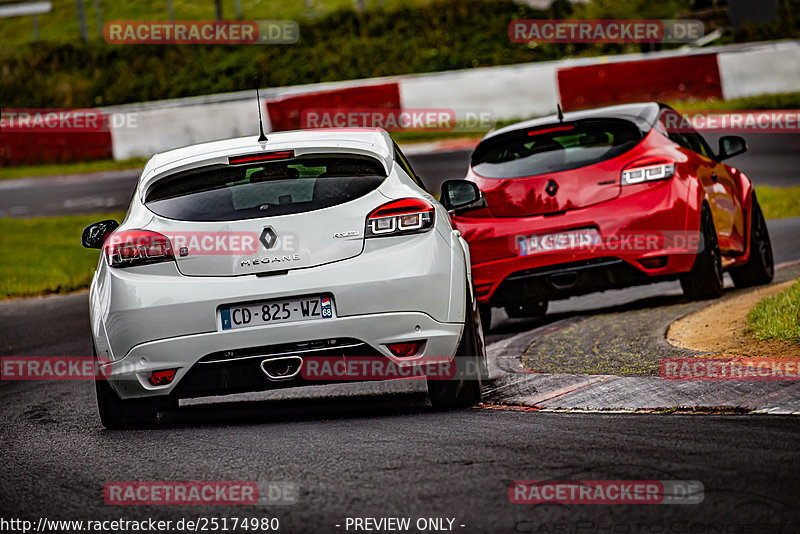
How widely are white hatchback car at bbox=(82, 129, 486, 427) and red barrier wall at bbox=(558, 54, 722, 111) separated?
61.9ft

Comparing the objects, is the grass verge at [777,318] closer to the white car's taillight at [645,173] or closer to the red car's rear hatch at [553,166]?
the white car's taillight at [645,173]

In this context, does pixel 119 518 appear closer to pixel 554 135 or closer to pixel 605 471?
pixel 605 471

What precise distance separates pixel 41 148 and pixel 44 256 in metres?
12.7

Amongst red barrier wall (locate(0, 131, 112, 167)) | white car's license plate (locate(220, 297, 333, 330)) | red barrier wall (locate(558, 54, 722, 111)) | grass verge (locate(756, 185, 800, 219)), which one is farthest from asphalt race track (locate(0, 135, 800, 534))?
red barrier wall (locate(0, 131, 112, 167))

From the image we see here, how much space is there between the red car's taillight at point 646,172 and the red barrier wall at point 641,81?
15719mm

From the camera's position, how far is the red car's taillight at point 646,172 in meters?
A: 9.77

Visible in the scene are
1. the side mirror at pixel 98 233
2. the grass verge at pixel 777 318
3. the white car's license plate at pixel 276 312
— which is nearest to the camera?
the white car's license plate at pixel 276 312

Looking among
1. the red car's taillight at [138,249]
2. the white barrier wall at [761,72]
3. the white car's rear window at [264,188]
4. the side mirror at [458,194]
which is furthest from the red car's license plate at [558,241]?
the white barrier wall at [761,72]

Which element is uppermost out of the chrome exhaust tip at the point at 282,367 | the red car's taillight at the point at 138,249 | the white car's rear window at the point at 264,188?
the white car's rear window at the point at 264,188

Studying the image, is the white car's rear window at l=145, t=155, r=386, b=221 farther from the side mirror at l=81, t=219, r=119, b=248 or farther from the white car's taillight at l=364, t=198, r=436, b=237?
the side mirror at l=81, t=219, r=119, b=248

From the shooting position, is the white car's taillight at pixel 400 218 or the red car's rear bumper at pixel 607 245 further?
the red car's rear bumper at pixel 607 245

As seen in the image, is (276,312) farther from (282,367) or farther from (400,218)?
(400,218)

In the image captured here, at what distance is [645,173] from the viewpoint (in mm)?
9773

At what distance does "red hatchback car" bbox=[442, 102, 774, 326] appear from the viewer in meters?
9.69
